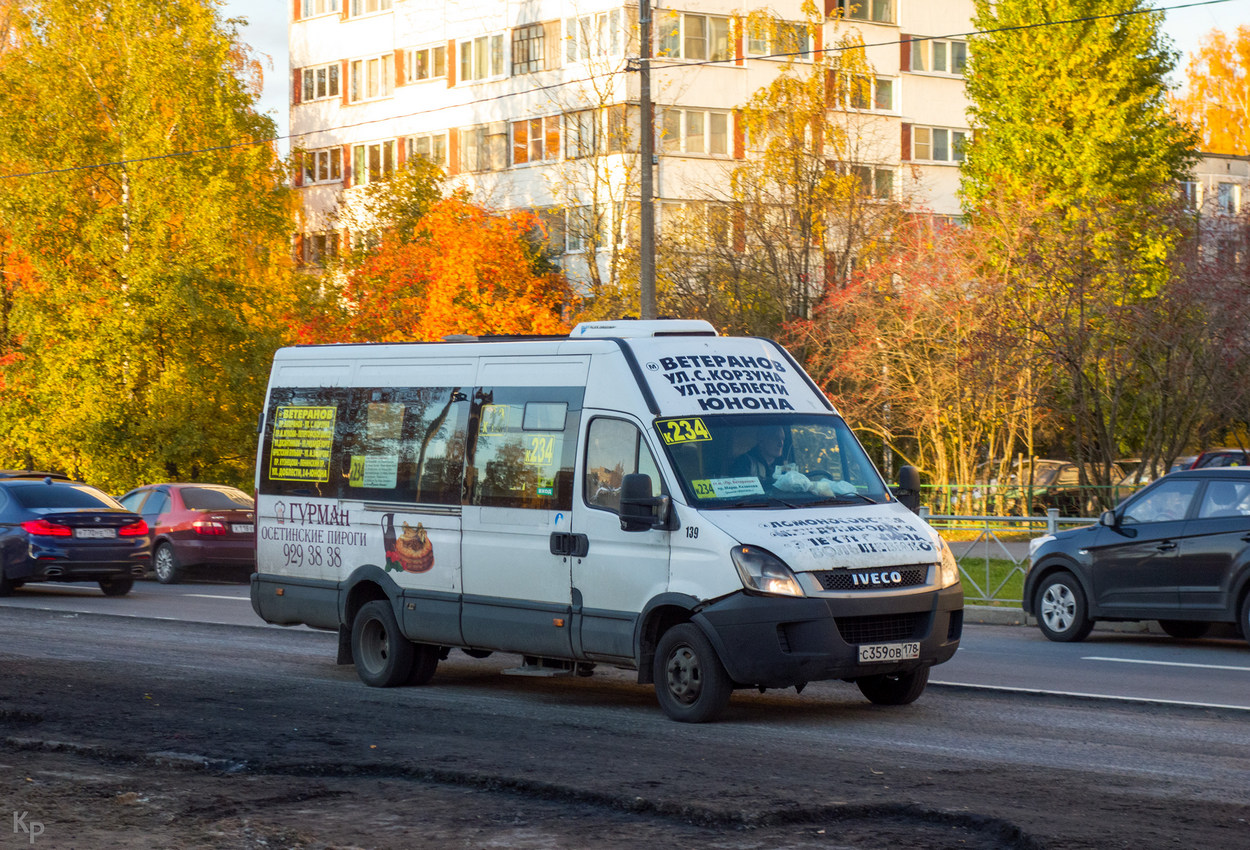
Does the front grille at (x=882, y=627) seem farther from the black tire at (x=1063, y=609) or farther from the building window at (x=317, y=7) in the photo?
the building window at (x=317, y=7)

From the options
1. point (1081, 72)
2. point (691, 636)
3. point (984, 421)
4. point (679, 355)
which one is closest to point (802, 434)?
point (679, 355)

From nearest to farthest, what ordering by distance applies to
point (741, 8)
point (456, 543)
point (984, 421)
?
point (456, 543) < point (984, 421) < point (741, 8)

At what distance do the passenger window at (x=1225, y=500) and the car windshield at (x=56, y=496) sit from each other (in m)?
15.0

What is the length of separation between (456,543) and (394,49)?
48882 millimetres

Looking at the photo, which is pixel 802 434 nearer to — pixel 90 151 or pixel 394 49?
pixel 90 151

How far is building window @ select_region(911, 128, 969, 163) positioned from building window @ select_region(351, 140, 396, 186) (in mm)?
18297

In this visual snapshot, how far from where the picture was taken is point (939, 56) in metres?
57.2

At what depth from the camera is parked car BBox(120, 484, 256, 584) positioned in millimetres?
25938

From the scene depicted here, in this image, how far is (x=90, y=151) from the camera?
39719mm

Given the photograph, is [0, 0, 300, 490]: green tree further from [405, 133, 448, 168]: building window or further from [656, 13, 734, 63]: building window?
[656, 13, 734, 63]: building window

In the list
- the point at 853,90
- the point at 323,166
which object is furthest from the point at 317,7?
the point at 853,90

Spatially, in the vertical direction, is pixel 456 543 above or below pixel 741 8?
below

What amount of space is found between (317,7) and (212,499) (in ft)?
128

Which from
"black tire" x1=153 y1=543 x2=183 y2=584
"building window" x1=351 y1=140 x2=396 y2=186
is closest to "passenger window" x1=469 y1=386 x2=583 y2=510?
"black tire" x1=153 y1=543 x2=183 y2=584
